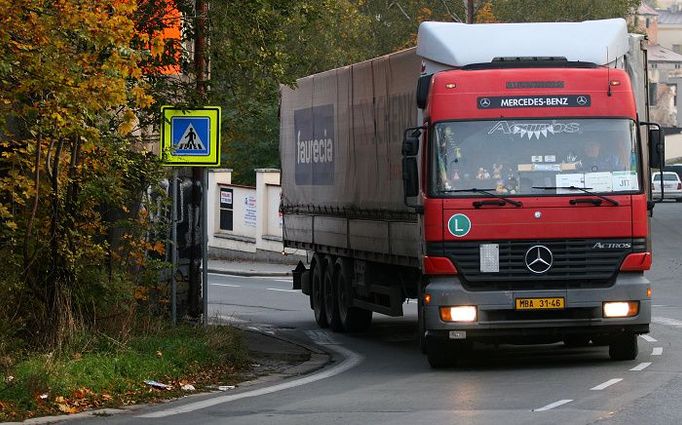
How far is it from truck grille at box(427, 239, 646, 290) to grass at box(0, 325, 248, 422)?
2638 mm

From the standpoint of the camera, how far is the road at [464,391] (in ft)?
39.0

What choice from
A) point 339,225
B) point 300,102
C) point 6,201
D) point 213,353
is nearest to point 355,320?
point 339,225

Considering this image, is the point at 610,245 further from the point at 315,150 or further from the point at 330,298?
the point at 315,150

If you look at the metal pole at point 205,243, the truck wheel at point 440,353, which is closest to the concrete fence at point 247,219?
the metal pole at point 205,243

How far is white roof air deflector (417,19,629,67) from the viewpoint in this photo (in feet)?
53.5

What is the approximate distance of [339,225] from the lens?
71.4 feet

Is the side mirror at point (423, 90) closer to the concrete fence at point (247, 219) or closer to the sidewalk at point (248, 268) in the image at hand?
the sidewalk at point (248, 268)

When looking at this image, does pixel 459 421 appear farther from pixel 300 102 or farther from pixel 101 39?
pixel 300 102

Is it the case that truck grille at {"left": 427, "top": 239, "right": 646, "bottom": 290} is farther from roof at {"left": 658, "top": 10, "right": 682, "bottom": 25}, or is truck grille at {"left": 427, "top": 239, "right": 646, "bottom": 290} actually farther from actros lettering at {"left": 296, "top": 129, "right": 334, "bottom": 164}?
roof at {"left": 658, "top": 10, "right": 682, "bottom": 25}

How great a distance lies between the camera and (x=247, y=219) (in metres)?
44.0

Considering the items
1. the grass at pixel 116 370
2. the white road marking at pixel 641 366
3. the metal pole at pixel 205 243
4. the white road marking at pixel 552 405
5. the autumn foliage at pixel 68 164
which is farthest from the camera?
the metal pole at pixel 205 243

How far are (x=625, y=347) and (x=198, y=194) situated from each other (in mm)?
5758

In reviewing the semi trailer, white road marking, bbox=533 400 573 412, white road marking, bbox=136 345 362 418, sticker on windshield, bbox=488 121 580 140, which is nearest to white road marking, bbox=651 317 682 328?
white road marking, bbox=136 345 362 418

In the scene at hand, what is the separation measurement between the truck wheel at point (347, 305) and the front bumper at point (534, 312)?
6.06m
